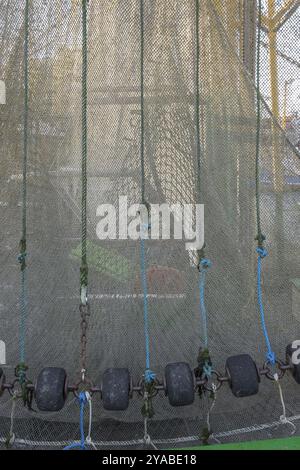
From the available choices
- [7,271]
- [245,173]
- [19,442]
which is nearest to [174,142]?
[245,173]

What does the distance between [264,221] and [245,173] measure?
0.28 meters

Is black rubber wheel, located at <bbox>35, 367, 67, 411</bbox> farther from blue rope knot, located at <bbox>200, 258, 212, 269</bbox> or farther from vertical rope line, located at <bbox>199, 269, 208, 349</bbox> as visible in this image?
blue rope knot, located at <bbox>200, 258, 212, 269</bbox>

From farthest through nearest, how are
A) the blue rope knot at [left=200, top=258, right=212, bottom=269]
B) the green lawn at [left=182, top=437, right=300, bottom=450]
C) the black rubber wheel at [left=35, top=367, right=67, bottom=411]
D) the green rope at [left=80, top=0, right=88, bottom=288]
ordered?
1. the blue rope knot at [left=200, top=258, right=212, bottom=269]
2. the green rope at [left=80, top=0, right=88, bottom=288]
3. the black rubber wheel at [left=35, top=367, right=67, bottom=411]
4. the green lawn at [left=182, top=437, right=300, bottom=450]

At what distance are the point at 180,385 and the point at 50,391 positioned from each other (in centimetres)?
58

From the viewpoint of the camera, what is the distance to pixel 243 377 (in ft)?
6.77

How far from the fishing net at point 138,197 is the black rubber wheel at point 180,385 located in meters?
0.24

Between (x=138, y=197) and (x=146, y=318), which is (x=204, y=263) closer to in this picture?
(x=146, y=318)

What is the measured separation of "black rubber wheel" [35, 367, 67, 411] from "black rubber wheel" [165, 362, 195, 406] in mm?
479

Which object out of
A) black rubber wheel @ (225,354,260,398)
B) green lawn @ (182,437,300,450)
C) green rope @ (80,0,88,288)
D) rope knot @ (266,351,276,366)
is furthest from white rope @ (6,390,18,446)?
rope knot @ (266,351,276,366)

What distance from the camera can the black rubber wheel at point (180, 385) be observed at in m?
2.01

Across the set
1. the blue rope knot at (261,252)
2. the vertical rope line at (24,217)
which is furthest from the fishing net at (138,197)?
the blue rope knot at (261,252)

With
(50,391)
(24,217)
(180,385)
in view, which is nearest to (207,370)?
(180,385)

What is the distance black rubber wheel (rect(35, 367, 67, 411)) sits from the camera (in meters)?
1.98

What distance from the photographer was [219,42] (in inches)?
96.5
